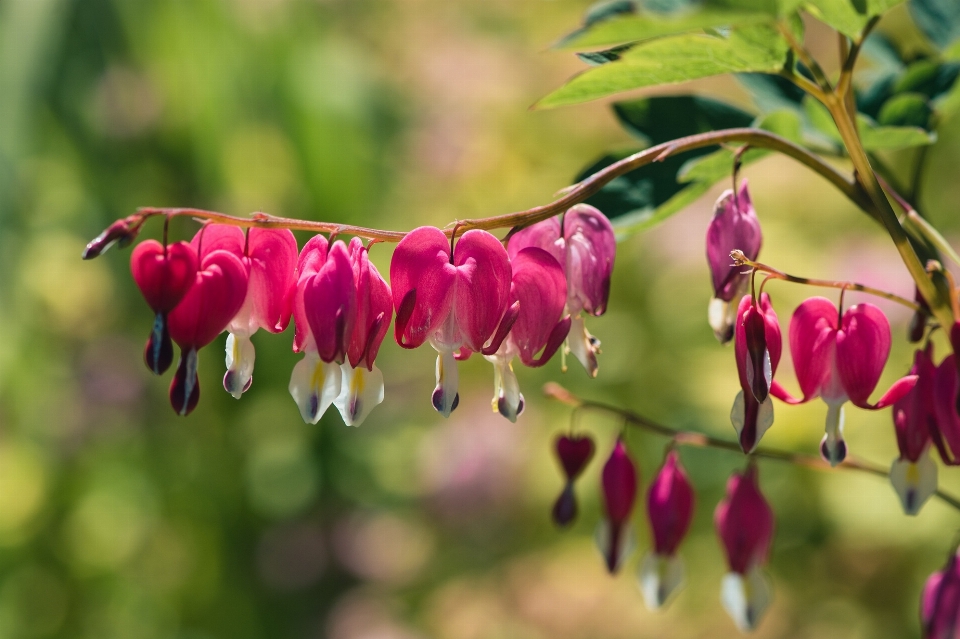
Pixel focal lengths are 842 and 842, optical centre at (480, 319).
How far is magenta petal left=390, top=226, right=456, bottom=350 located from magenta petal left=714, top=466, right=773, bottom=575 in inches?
12.4

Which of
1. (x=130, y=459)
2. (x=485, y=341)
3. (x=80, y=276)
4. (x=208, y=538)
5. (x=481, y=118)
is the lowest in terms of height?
(x=208, y=538)

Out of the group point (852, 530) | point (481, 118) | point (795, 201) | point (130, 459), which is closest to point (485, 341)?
point (852, 530)

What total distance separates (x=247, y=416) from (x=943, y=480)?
5.68 feet

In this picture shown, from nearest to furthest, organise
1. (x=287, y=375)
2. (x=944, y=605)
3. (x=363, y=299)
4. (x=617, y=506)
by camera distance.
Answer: (x=363, y=299) < (x=944, y=605) < (x=617, y=506) < (x=287, y=375)

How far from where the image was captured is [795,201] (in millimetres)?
2023

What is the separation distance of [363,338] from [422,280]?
1.7 inches

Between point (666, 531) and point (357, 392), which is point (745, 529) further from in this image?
point (357, 392)

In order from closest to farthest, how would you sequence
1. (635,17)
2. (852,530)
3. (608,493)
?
(635,17)
(608,493)
(852,530)

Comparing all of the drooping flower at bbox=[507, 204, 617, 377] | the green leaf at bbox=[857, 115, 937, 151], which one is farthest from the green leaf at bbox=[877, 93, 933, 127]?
the drooping flower at bbox=[507, 204, 617, 377]

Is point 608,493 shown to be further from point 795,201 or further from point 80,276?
point 80,276

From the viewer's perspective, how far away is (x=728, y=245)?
47cm

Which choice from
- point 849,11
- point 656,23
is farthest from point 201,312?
point 849,11

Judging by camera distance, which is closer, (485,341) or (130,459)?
(485,341)

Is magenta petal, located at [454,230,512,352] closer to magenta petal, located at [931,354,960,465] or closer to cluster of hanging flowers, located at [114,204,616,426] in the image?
cluster of hanging flowers, located at [114,204,616,426]
